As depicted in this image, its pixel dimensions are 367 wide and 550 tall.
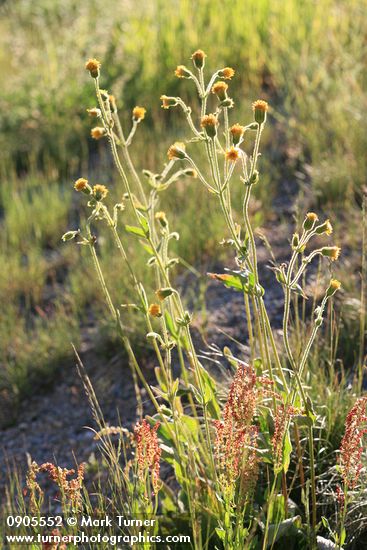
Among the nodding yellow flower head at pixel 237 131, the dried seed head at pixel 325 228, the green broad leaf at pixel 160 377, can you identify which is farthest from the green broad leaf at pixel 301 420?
the nodding yellow flower head at pixel 237 131

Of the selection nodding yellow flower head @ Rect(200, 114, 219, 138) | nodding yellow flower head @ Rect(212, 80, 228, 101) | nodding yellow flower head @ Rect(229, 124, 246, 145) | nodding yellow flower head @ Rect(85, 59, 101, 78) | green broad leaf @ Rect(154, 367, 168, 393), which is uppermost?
nodding yellow flower head @ Rect(85, 59, 101, 78)

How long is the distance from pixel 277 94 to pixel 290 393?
3474mm

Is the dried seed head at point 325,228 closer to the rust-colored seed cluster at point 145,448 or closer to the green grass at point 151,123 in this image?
the rust-colored seed cluster at point 145,448

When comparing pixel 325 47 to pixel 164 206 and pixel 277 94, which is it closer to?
pixel 277 94

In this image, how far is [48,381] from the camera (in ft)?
10.8

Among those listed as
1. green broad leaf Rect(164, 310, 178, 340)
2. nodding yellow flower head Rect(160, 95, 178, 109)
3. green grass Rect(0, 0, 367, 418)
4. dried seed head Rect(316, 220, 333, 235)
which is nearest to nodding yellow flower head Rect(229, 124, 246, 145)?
nodding yellow flower head Rect(160, 95, 178, 109)

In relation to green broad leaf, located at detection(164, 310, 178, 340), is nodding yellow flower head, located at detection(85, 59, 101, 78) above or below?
above

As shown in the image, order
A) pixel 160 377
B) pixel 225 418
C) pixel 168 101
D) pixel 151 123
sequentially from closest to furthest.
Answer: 1. pixel 225 418
2. pixel 168 101
3. pixel 160 377
4. pixel 151 123

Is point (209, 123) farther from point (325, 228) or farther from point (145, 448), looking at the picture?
Result: point (145, 448)

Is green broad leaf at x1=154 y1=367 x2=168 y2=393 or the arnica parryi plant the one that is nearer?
the arnica parryi plant

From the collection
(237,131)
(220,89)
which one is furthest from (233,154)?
(220,89)


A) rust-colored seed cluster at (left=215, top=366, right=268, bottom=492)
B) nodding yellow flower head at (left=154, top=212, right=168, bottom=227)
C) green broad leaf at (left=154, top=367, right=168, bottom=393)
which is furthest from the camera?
green broad leaf at (left=154, top=367, right=168, bottom=393)

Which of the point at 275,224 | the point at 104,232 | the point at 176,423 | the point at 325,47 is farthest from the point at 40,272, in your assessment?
the point at 325,47

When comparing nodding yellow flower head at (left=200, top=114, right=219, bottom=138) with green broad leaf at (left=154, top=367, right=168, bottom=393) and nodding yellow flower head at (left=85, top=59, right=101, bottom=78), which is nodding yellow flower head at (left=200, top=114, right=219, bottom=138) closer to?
nodding yellow flower head at (left=85, top=59, right=101, bottom=78)
